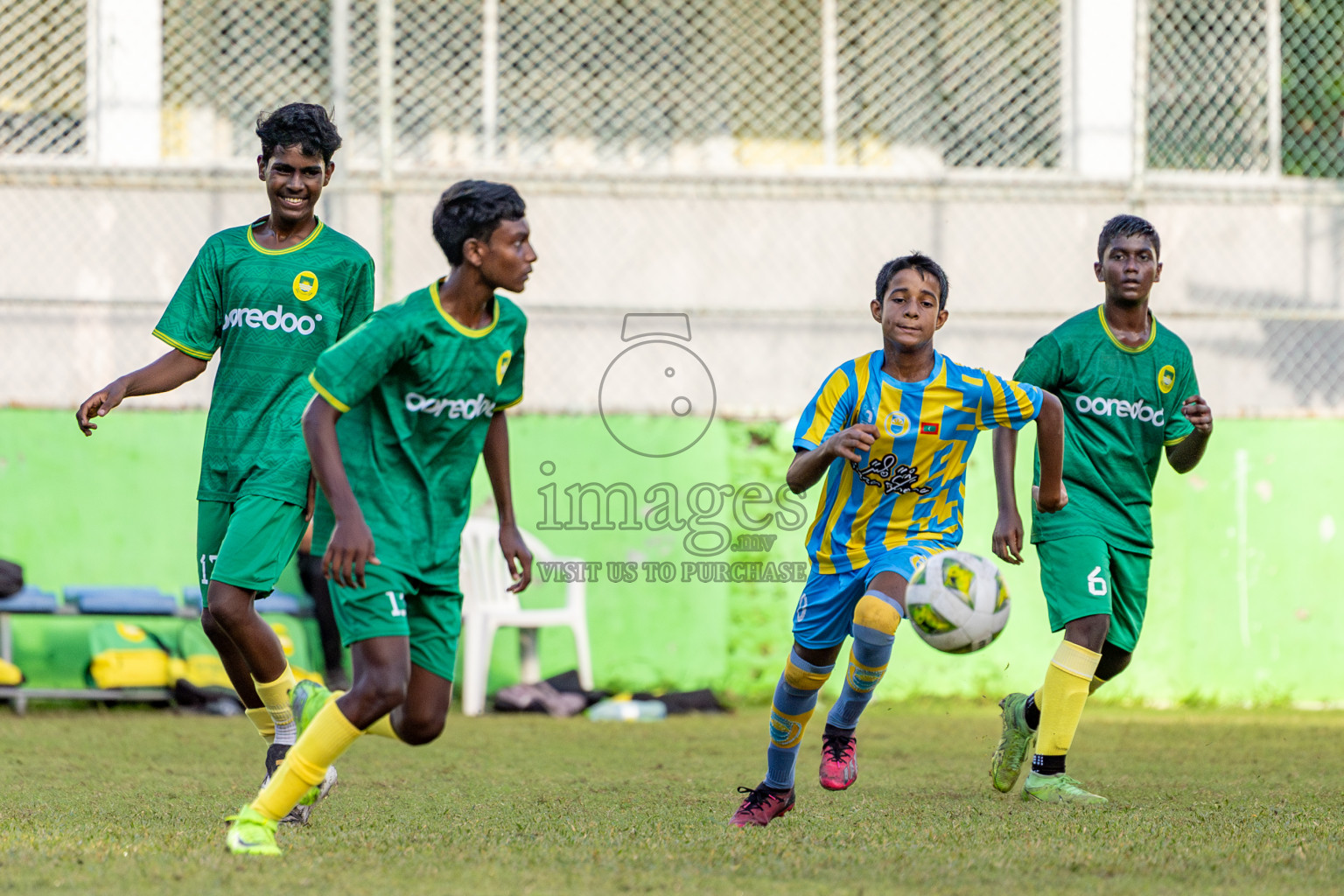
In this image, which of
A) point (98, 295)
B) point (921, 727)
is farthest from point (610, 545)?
point (98, 295)

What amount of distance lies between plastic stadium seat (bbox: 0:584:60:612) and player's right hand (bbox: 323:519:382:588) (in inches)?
215

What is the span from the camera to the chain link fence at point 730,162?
404 inches

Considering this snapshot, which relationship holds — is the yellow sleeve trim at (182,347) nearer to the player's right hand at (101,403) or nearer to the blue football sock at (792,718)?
the player's right hand at (101,403)

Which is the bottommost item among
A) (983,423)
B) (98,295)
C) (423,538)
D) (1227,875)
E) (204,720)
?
(204,720)

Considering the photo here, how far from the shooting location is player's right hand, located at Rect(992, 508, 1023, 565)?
4820mm

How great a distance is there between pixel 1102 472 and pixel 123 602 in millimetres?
5824

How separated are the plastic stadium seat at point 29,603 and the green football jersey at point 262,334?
4.26 meters

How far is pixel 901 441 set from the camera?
15.5ft

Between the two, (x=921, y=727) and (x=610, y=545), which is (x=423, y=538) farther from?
(x=610, y=545)

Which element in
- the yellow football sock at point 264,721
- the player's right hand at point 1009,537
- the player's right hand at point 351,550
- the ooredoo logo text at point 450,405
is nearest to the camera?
the player's right hand at point 351,550

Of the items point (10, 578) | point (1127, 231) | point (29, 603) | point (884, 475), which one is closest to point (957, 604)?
point (884, 475)

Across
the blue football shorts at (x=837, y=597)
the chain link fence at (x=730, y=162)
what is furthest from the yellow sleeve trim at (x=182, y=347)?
the chain link fence at (x=730, y=162)

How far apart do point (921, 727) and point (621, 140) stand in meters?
5.16

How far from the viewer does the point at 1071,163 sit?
11117 millimetres
